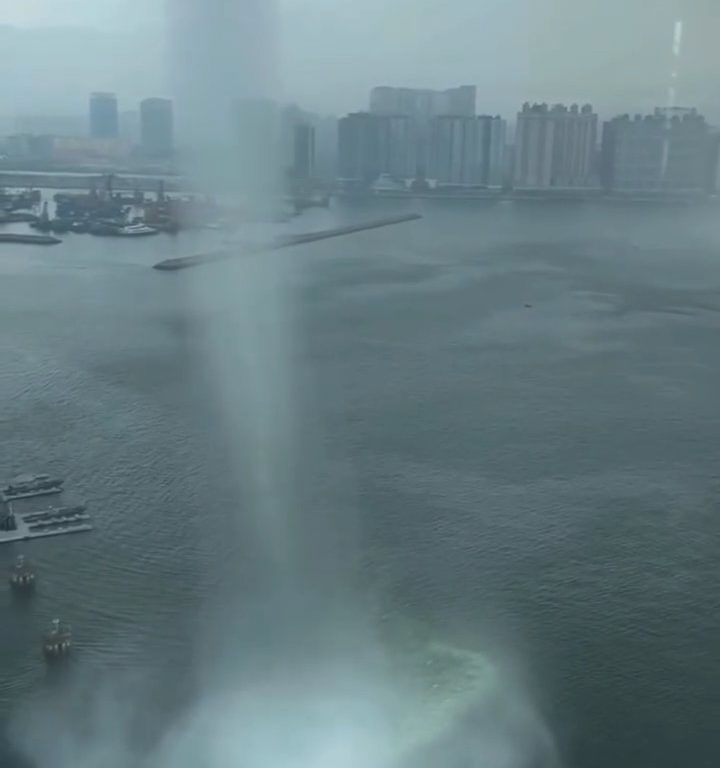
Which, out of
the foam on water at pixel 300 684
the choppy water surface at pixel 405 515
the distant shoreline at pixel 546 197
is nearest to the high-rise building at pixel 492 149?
the distant shoreline at pixel 546 197

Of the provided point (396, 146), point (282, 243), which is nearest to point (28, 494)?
point (282, 243)

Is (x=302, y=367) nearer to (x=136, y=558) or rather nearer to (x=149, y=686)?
(x=136, y=558)

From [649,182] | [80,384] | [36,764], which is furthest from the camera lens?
[649,182]

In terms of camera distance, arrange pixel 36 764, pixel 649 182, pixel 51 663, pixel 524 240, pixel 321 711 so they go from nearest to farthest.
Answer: pixel 36 764
pixel 321 711
pixel 51 663
pixel 524 240
pixel 649 182

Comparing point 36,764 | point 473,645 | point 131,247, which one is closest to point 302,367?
point 473,645

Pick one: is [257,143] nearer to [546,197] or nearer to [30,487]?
[30,487]
